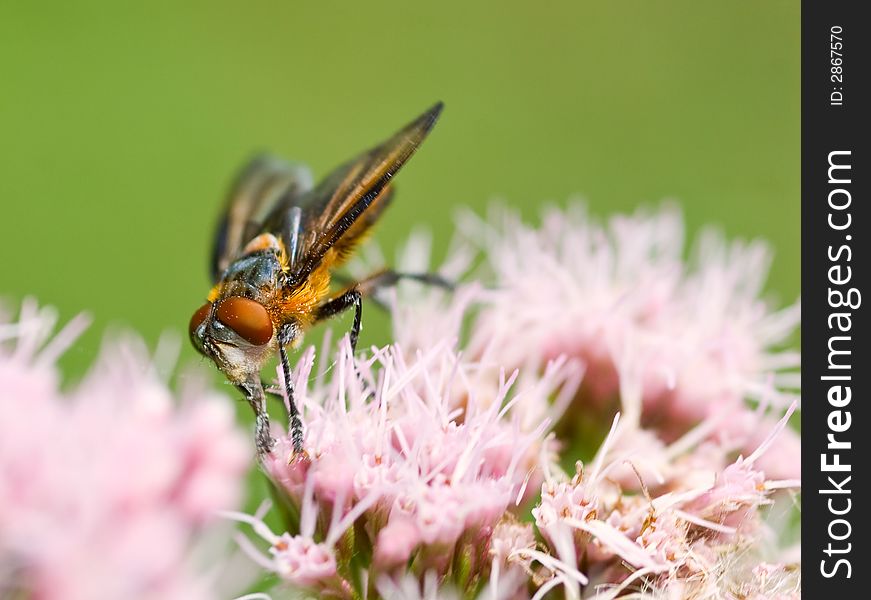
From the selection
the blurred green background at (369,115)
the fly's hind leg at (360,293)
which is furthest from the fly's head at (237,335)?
the blurred green background at (369,115)

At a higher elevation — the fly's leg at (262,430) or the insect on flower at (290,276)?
the insect on flower at (290,276)

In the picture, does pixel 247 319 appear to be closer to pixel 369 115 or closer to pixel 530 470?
pixel 530 470

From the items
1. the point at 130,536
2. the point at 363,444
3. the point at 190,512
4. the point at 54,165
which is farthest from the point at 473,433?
the point at 54,165

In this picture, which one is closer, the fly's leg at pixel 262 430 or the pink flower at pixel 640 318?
the fly's leg at pixel 262 430

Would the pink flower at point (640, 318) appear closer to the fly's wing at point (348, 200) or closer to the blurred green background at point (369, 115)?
the fly's wing at point (348, 200)
